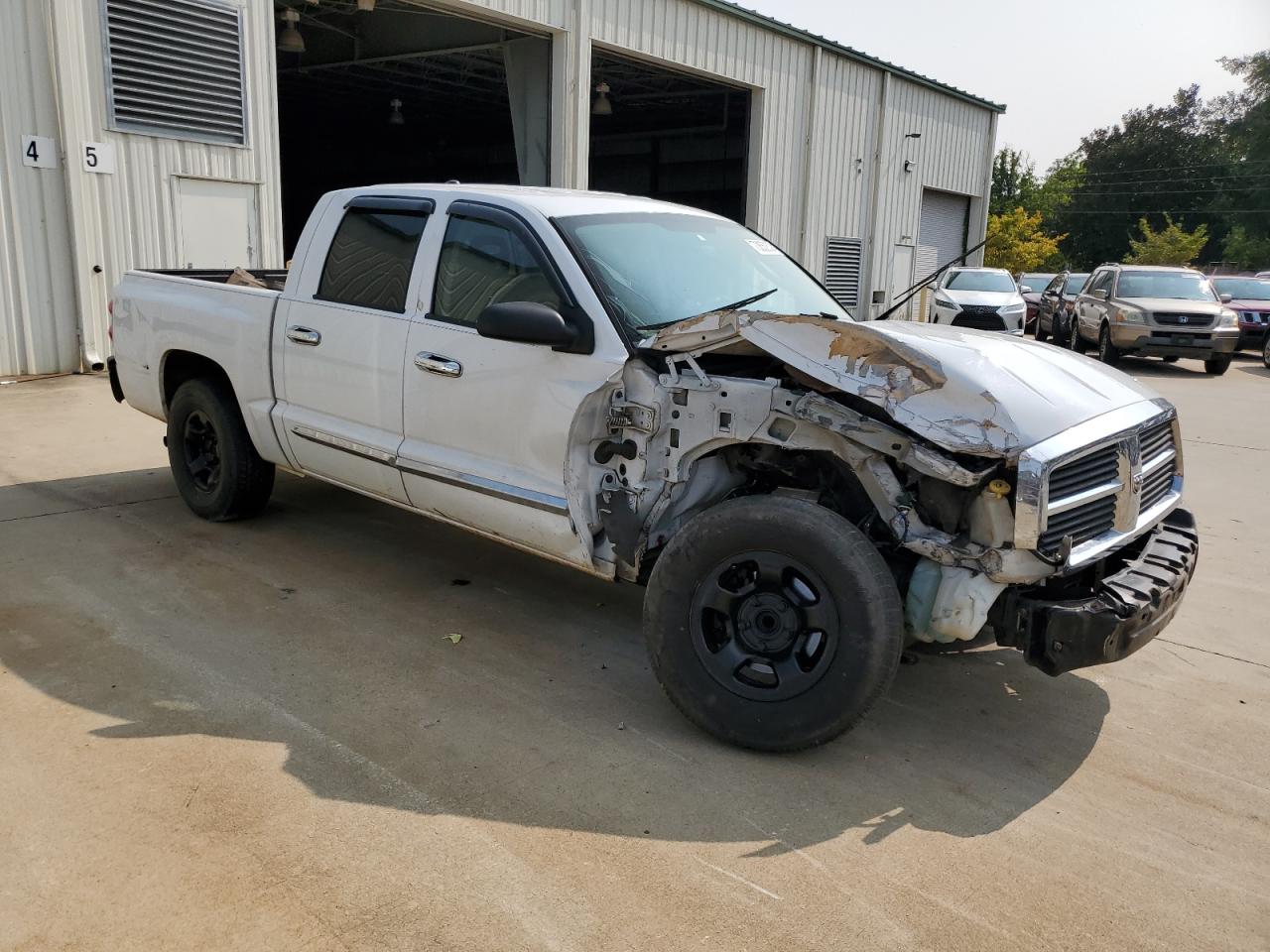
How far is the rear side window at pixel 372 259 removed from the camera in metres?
4.78

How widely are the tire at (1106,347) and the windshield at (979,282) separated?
101 inches

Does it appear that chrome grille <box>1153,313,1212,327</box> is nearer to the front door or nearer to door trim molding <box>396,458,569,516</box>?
the front door

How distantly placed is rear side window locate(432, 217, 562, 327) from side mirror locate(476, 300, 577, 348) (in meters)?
0.31

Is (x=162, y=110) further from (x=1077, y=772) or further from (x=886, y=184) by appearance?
(x=886, y=184)


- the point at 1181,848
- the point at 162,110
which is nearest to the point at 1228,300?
the point at 162,110

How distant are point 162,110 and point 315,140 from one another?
74.1 feet

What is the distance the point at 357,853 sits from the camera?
2881mm

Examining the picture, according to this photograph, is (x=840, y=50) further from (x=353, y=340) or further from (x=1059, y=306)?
(x=353, y=340)

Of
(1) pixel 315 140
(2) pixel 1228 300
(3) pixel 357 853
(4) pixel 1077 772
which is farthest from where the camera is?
(1) pixel 315 140

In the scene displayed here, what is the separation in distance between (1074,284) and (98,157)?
1940 centimetres

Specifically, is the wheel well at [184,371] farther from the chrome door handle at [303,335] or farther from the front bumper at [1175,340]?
the front bumper at [1175,340]

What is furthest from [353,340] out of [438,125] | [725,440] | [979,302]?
[438,125]

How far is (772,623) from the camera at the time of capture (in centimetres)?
349

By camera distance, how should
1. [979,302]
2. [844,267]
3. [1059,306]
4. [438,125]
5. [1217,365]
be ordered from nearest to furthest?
[1217,365] < [979,302] < [844,267] < [1059,306] < [438,125]
